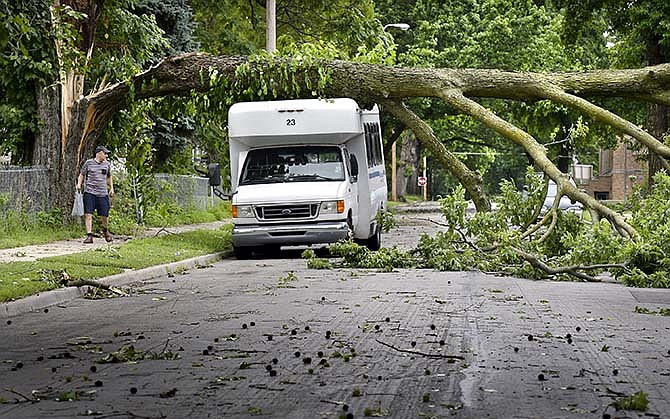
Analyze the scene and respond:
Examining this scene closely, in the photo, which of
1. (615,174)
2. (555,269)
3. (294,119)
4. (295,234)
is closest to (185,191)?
(294,119)

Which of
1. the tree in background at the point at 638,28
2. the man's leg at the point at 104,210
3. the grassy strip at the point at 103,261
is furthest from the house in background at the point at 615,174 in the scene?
the man's leg at the point at 104,210

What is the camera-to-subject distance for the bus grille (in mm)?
21047

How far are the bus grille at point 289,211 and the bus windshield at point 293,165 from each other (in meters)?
0.79

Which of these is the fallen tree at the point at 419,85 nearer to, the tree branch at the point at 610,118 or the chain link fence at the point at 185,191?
the tree branch at the point at 610,118

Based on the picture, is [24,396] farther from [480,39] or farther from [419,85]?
[480,39]

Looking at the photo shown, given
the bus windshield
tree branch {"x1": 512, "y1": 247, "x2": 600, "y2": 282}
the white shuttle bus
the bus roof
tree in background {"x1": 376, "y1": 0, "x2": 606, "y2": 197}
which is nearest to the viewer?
tree branch {"x1": 512, "y1": 247, "x2": 600, "y2": 282}

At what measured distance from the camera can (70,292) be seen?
13734 millimetres

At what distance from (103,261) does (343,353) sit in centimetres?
902

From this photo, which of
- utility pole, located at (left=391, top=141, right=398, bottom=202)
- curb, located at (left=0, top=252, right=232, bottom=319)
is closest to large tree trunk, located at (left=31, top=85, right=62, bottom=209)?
curb, located at (left=0, top=252, right=232, bottom=319)

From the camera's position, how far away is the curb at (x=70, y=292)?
12.1 meters

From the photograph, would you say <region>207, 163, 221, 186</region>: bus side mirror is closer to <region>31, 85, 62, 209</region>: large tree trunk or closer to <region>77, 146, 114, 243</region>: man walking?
<region>77, 146, 114, 243</region>: man walking

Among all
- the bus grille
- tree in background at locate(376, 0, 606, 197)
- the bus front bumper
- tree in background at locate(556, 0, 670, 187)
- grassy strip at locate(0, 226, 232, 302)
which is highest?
tree in background at locate(376, 0, 606, 197)

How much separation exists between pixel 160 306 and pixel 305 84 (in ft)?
32.4

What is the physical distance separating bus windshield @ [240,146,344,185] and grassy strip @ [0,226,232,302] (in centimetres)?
177
